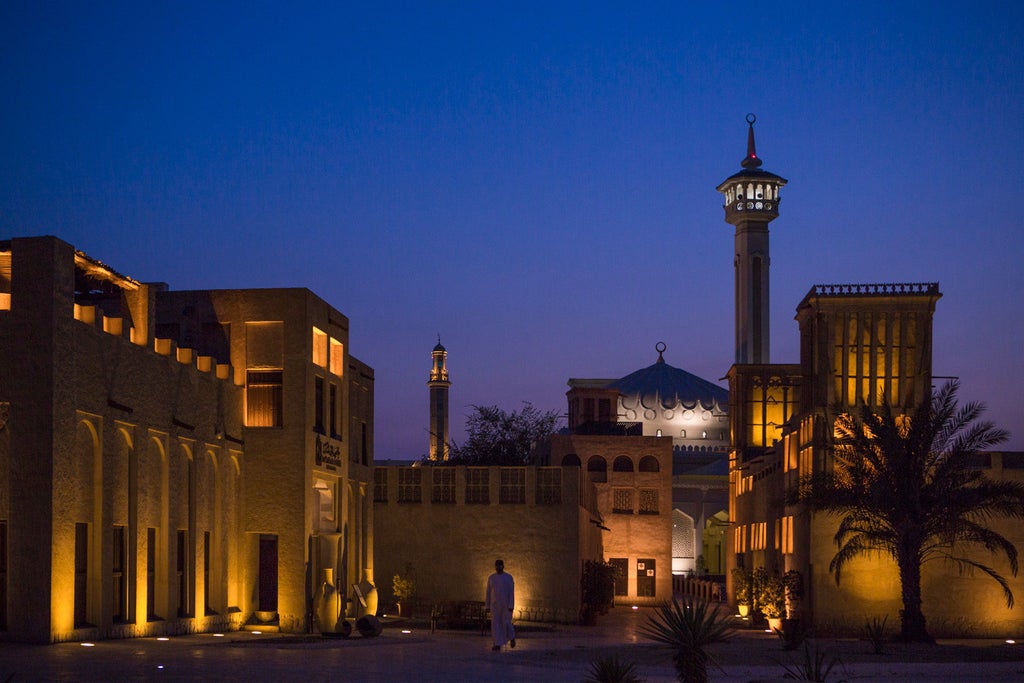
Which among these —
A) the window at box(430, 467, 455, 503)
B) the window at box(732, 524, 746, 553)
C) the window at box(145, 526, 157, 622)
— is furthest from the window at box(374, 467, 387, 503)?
the window at box(732, 524, 746, 553)

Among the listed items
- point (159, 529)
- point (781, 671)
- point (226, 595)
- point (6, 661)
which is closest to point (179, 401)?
point (159, 529)

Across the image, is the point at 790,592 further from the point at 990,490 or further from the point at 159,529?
the point at 159,529

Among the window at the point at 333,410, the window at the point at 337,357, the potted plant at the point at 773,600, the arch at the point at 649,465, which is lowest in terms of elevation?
the potted plant at the point at 773,600

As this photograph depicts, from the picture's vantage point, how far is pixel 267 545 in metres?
29.1

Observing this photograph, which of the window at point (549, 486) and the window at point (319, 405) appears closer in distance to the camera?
the window at point (319, 405)

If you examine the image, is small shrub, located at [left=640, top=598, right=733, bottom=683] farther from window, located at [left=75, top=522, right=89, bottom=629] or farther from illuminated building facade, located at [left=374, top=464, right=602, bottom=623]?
illuminated building facade, located at [left=374, top=464, right=602, bottom=623]

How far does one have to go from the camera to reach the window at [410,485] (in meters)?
39.5

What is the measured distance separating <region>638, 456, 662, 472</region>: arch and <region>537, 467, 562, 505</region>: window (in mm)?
15263

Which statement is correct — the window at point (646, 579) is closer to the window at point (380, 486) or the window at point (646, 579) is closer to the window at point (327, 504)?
the window at point (380, 486)

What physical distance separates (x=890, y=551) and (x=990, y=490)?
2.52 metres

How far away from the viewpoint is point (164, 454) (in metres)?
25.1

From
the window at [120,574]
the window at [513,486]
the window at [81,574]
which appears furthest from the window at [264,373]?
the window at [513,486]

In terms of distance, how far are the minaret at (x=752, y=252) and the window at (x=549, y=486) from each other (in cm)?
4264

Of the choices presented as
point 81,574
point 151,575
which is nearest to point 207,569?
point 151,575
